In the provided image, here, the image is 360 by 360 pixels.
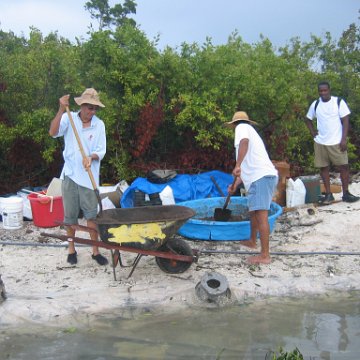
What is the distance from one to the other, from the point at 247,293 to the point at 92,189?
6.69 feet

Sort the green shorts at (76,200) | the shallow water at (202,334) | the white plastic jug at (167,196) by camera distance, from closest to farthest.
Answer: the shallow water at (202,334) → the green shorts at (76,200) → the white plastic jug at (167,196)

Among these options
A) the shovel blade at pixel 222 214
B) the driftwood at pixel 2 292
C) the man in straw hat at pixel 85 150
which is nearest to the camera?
the driftwood at pixel 2 292

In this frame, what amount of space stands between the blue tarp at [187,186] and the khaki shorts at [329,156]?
152 cm

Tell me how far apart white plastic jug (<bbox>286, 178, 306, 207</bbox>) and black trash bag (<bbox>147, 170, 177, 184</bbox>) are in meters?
1.86

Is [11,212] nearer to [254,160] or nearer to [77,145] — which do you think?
[77,145]

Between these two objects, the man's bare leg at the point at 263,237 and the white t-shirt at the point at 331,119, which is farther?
the white t-shirt at the point at 331,119

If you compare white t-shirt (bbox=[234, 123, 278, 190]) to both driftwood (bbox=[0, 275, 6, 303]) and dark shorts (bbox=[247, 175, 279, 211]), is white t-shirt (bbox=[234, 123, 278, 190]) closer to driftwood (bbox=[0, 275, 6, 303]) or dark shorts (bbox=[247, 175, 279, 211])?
dark shorts (bbox=[247, 175, 279, 211])

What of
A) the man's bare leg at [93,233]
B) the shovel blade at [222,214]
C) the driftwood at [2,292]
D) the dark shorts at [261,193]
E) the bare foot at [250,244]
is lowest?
the bare foot at [250,244]

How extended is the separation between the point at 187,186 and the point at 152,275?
232cm

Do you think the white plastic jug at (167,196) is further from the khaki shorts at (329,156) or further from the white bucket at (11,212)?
the khaki shorts at (329,156)

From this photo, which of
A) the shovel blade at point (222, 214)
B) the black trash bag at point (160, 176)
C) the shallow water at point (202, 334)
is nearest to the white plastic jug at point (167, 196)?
the black trash bag at point (160, 176)

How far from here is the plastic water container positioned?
6989 millimetres

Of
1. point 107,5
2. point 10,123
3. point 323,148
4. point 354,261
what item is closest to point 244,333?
point 354,261

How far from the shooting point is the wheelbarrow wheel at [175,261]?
5551 millimetres
